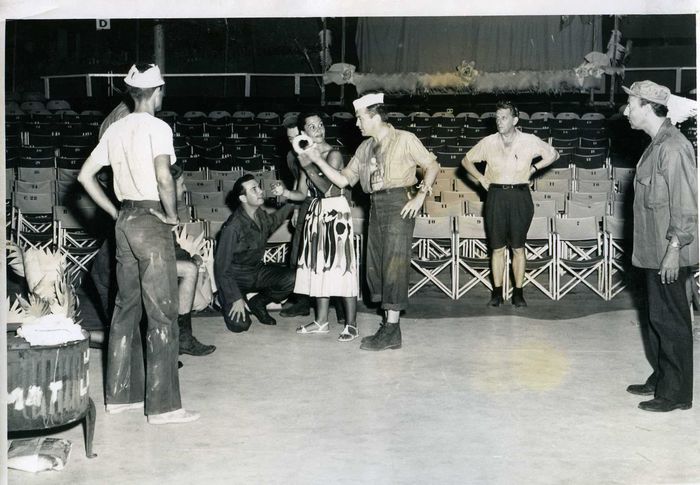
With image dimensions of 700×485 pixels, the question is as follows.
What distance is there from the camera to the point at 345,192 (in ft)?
24.3

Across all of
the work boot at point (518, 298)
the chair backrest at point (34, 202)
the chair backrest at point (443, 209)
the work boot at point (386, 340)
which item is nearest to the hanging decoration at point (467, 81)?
the chair backrest at point (443, 209)

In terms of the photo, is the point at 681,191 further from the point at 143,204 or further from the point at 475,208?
the point at 475,208

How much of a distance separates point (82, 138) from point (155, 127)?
9.16 m

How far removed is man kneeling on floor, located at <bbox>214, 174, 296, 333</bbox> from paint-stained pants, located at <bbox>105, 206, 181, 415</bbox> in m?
2.25

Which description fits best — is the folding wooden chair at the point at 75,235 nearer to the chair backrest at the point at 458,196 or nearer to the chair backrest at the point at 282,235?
the chair backrest at the point at 282,235

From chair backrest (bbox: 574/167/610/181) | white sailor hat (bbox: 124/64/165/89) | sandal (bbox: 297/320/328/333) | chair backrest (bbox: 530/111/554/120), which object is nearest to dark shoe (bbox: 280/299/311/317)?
sandal (bbox: 297/320/328/333)

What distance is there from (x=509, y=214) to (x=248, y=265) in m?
2.54

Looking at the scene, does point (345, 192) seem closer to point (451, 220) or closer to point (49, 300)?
point (451, 220)

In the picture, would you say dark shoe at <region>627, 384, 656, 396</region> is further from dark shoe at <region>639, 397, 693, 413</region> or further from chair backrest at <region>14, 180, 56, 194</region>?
chair backrest at <region>14, 180, 56, 194</region>

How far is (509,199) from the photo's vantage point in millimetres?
8414

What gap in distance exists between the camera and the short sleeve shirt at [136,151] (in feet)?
15.8

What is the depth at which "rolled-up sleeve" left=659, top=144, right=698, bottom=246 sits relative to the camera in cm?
490

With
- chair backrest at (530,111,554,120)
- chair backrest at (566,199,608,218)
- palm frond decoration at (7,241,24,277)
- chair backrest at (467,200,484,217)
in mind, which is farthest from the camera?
chair backrest at (530,111,554,120)

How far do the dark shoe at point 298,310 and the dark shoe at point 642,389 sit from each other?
323 centimetres
